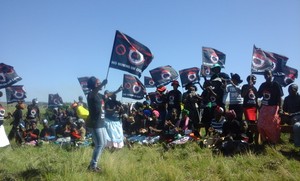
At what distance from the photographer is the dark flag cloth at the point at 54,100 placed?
23953mm

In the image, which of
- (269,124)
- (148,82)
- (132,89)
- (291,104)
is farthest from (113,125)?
(148,82)

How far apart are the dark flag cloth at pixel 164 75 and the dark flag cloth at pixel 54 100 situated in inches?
404

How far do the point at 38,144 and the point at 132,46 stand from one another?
5.63 m

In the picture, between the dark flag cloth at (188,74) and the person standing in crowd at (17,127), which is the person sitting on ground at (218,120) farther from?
the person standing in crowd at (17,127)

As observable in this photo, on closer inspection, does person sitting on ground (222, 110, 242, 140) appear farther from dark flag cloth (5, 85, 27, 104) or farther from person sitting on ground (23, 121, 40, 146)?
dark flag cloth (5, 85, 27, 104)

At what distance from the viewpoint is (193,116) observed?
11672 millimetres

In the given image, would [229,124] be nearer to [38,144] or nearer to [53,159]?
[53,159]

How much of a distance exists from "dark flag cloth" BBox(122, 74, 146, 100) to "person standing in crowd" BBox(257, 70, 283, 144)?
9.33m

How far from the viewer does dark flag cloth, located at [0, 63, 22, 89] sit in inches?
634

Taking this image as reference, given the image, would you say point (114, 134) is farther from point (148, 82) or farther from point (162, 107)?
point (148, 82)

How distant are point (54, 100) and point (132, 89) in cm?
841

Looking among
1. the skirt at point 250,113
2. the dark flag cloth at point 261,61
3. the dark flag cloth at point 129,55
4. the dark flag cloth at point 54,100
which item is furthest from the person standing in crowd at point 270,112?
the dark flag cloth at point 54,100

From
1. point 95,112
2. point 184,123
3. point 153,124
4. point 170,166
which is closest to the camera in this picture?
point 170,166

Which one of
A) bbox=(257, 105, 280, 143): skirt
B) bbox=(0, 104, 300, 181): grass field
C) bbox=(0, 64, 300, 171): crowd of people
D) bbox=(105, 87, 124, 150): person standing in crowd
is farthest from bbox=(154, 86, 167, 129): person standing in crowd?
bbox=(257, 105, 280, 143): skirt
